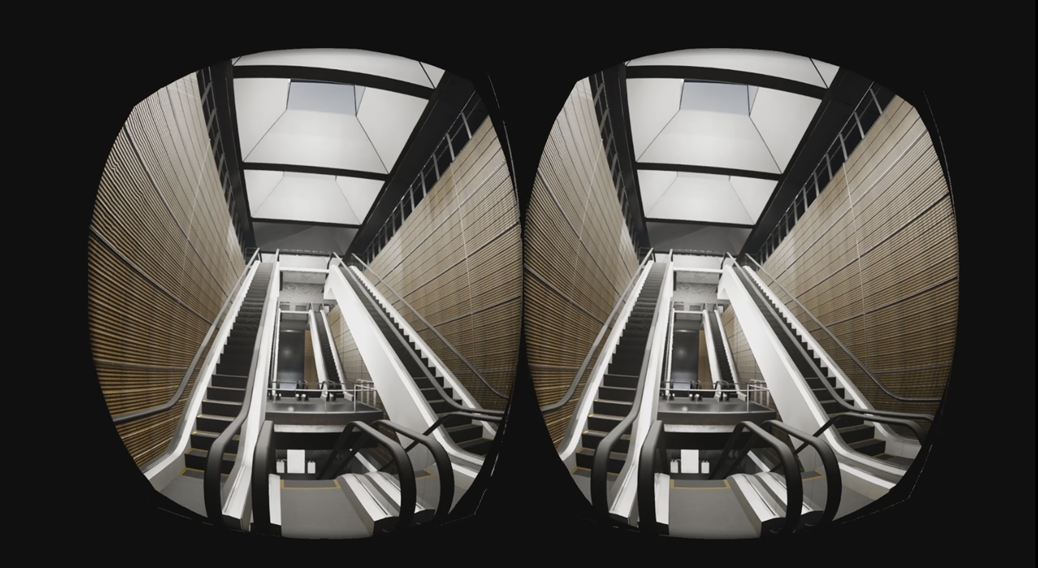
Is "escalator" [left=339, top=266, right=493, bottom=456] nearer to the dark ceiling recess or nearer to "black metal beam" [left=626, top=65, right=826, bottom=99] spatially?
the dark ceiling recess

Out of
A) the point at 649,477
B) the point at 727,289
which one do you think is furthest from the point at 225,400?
the point at 727,289

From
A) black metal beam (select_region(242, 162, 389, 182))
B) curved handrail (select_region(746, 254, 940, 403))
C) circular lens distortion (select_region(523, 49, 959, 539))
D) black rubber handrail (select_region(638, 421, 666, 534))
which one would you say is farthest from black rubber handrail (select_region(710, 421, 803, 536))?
black metal beam (select_region(242, 162, 389, 182))

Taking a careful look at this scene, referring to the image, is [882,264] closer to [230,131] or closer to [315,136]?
[315,136]

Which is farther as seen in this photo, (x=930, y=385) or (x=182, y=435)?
(x=930, y=385)

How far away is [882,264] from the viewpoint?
3928 mm

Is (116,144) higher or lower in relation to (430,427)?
higher

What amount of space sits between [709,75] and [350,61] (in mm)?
1812

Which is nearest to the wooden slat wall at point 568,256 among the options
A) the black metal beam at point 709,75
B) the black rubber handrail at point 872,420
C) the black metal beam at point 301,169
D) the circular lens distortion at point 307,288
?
the circular lens distortion at point 307,288

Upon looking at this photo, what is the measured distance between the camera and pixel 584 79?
13.0ft

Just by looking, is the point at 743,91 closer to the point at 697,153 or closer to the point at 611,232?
the point at 697,153

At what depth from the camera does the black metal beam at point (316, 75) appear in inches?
147

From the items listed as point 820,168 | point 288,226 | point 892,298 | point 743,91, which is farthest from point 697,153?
point 288,226

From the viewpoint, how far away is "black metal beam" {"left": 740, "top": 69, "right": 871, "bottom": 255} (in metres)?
3.91

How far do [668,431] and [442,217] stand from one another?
5.14 ft
